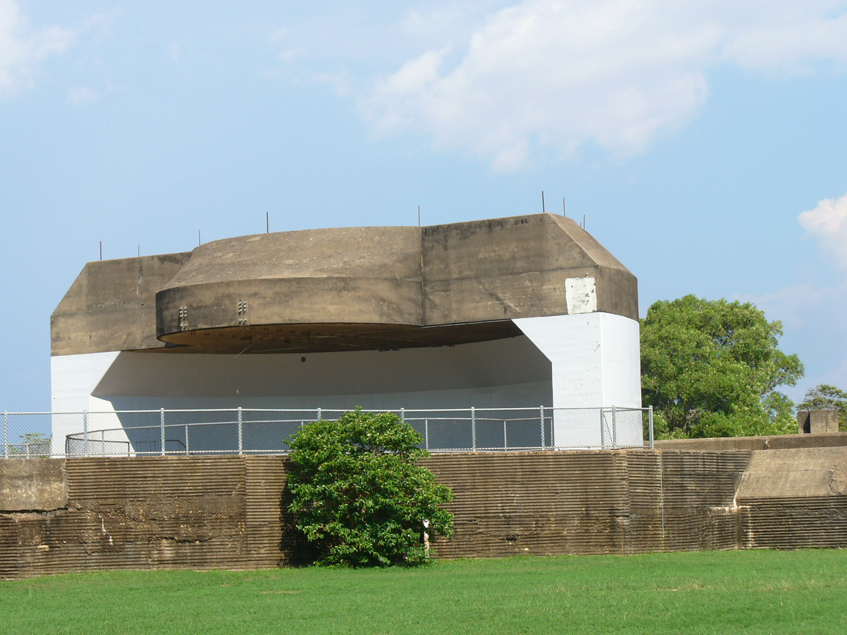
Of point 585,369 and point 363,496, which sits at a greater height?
point 585,369

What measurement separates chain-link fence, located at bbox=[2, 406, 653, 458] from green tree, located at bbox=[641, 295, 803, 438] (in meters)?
21.5

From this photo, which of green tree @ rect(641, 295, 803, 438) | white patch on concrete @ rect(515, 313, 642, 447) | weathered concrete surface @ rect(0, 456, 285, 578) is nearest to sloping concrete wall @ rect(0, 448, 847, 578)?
weathered concrete surface @ rect(0, 456, 285, 578)

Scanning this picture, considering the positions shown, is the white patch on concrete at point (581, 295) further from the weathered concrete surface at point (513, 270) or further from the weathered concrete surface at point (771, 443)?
the weathered concrete surface at point (771, 443)

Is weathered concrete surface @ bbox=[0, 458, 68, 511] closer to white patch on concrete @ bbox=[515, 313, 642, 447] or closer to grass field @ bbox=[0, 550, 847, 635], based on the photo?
grass field @ bbox=[0, 550, 847, 635]

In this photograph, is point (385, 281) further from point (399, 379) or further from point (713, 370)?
point (713, 370)

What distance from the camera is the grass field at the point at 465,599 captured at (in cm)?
1480

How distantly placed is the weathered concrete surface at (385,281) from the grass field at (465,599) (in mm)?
7153

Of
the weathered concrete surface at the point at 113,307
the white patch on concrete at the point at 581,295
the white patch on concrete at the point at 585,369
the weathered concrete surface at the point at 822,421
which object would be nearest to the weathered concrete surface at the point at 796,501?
the white patch on concrete at the point at 585,369

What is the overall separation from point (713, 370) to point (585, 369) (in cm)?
2982

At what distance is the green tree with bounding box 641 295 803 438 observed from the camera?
5381 cm

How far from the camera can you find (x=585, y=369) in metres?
26.8

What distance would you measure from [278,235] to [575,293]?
25.6ft

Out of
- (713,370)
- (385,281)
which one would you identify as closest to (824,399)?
(713,370)

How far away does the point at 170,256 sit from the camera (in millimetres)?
31922
